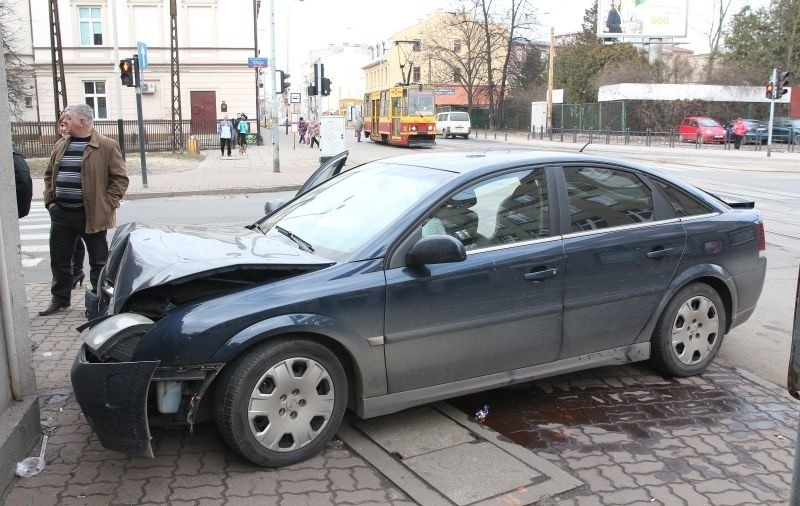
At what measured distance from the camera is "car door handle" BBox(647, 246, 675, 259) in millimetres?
4391

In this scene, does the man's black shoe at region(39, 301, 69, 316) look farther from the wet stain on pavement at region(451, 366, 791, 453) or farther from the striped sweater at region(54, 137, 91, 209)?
the wet stain on pavement at region(451, 366, 791, 453)

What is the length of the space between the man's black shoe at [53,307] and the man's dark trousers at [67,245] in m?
0.04

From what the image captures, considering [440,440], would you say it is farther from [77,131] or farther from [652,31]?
[652,31]

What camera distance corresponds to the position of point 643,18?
52219 mm

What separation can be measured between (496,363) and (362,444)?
866 mm

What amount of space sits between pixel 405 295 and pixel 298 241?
2.75ft

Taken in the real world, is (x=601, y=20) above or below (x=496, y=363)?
above

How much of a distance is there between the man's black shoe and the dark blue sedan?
2152mm

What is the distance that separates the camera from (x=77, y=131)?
559 cm

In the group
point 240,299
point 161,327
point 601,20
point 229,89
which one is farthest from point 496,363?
point 601,20

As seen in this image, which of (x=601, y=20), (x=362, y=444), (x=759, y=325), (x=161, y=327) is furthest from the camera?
(x=601, y=20)

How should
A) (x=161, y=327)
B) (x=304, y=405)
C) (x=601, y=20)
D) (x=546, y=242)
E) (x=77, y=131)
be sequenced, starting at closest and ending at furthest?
(x=161, y=327), (x=304, y=405), (x=546, y=242), (x=77, y=131), (x=601, y=20)

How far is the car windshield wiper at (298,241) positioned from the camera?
3909 mm

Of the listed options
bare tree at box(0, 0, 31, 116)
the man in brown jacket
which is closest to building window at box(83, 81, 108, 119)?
bare tree at box(0, 0, 31, 116)
